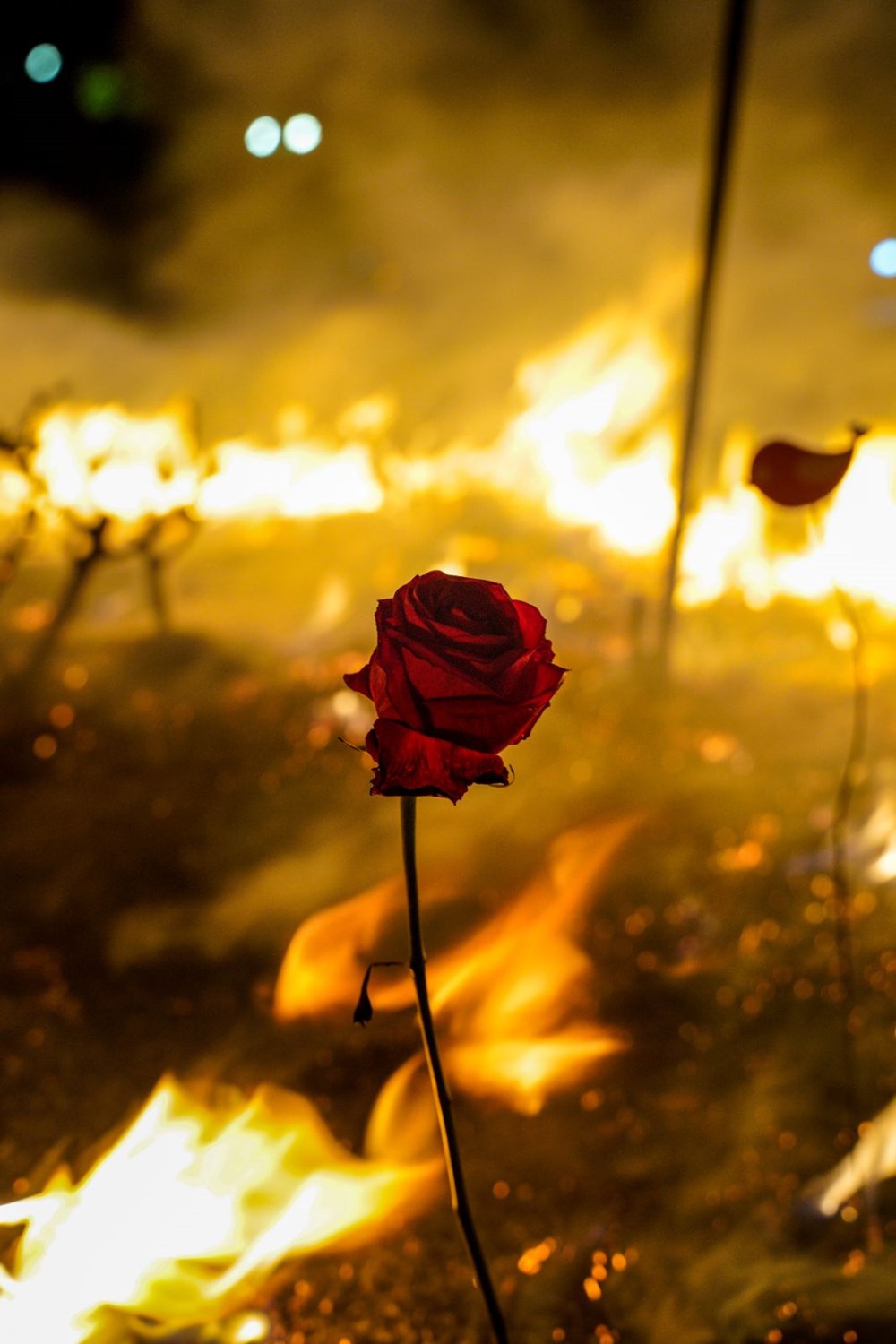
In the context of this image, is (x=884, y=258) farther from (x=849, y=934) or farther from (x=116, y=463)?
(x=116, y=463)

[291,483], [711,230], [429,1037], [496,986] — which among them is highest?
[291,483]

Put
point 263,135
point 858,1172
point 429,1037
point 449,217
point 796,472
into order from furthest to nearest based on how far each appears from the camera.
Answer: point 449,217, point 263,135, point 858,1172, point 796,472, point 429,1037

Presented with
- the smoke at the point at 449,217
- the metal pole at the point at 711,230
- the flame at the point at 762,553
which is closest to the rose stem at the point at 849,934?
the metal pole at the point at 711,230

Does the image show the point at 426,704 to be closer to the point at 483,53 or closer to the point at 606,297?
the point at 483,53

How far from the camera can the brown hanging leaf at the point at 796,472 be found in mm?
1426

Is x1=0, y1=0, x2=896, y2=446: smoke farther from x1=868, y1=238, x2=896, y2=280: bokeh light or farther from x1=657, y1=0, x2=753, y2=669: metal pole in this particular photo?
x1=657, y1=0, x2=753, y2=669: metal pole

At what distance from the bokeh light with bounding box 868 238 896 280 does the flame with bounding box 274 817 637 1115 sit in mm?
2592

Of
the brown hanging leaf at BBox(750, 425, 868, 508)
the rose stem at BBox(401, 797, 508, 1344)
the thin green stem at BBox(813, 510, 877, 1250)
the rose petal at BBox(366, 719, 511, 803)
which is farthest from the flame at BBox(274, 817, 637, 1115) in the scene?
the rose petal at BBox(366, 719, 511, 803)

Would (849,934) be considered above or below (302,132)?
below

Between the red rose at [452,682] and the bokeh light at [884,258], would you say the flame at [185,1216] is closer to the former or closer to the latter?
the red rose at [452,682]

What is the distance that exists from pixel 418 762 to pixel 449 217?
3.19 meters

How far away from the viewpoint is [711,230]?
2512 mm

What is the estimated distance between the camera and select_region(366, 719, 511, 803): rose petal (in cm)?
77

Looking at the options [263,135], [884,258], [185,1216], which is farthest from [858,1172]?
[263,135]
